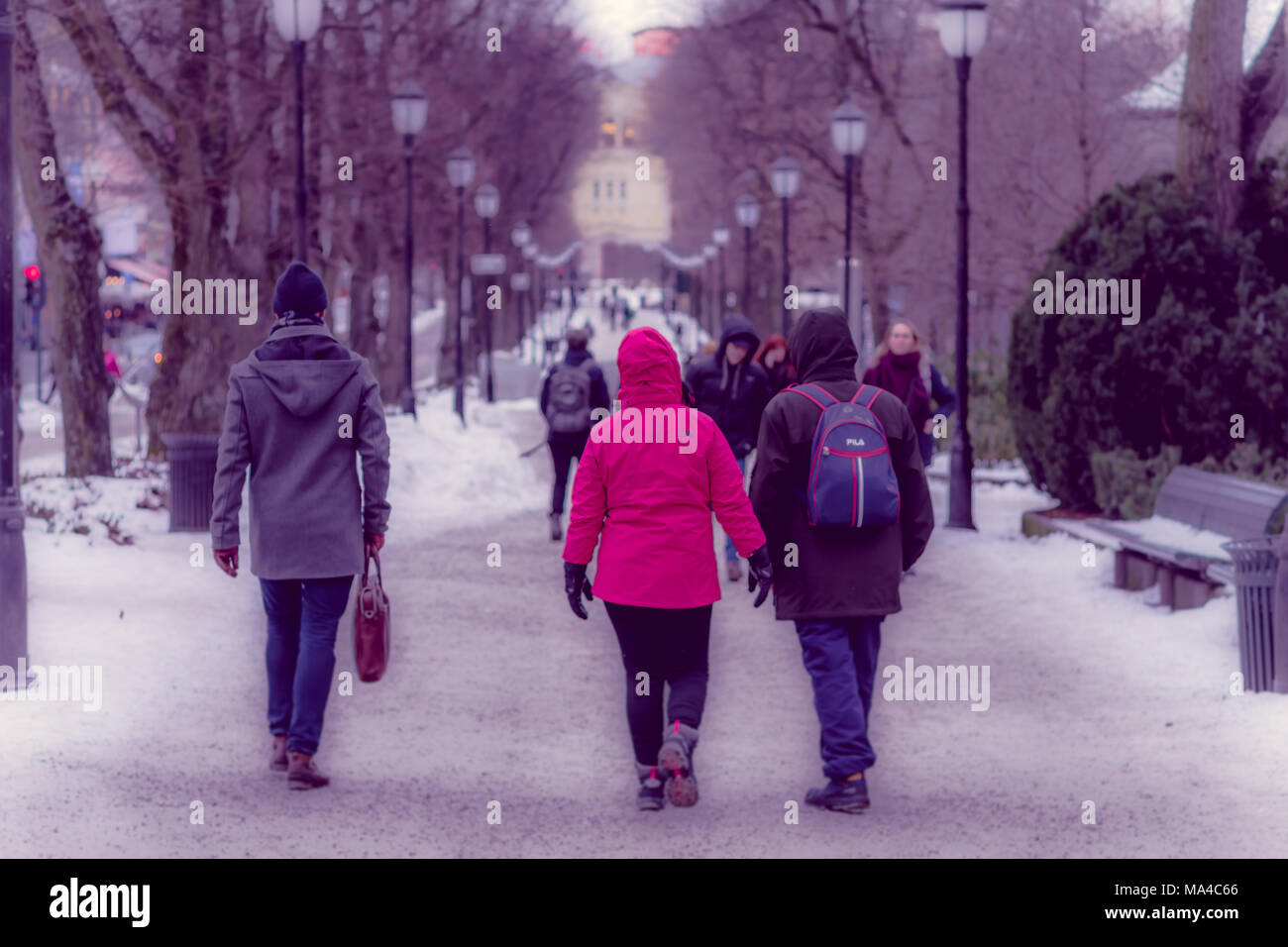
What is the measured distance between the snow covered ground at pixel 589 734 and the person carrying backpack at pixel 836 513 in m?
0.40

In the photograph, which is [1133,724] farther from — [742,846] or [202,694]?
[202,694]

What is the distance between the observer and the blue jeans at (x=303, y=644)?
24.4 ft

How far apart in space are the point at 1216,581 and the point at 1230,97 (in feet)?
19.2

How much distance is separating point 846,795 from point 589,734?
1.89 m

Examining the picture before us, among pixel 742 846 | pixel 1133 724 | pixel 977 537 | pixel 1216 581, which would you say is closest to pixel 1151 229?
pixel 977 537

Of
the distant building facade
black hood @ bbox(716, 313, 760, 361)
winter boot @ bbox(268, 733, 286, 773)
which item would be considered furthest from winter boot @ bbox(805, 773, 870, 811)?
the distant building facade

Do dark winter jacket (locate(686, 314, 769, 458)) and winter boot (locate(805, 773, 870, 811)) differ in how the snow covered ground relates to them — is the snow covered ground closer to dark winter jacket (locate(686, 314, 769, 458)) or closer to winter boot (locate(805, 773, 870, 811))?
winter boot (locate(805, 773, 870, 811))

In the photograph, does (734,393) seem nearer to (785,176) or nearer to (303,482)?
(303,482)

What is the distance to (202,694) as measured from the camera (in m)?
9.62

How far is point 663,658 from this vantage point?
7180 millimetres

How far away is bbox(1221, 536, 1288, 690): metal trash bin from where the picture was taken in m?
9.36

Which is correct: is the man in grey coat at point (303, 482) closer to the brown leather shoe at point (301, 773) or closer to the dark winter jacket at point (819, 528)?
the brown leather shoe at point (301, 773)

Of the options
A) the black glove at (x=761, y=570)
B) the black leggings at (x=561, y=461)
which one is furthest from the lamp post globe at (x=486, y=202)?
the black glove at (x=761, y=570)

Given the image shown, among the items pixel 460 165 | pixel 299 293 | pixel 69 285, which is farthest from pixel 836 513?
pixel 460 165
